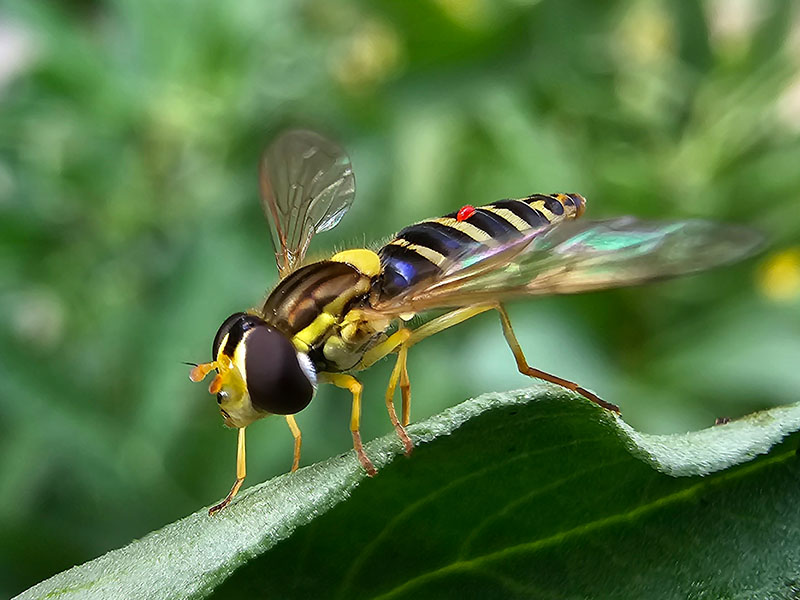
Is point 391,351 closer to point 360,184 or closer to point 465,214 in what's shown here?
point 465,214

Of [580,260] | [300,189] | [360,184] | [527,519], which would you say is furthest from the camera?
[360,184]

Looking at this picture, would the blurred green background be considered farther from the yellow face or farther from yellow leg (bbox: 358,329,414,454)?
the yellow face

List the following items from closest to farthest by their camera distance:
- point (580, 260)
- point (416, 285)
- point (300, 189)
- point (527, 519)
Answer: point (527, 519)
point (580, 260)
point (416, 285)
point (300, 189)

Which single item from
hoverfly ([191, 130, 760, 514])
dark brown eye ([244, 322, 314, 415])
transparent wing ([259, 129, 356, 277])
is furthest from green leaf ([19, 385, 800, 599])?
transparent wing ([259, 129, 356, 277])

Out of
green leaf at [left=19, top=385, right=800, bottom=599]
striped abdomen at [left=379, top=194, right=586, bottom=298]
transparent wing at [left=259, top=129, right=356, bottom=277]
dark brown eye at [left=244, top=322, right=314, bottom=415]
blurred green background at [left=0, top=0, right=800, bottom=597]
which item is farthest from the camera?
blurred green background at [left=0, top=0, right=800, bottom=597]

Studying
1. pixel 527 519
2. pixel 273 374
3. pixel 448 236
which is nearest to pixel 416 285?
pixel 448 236

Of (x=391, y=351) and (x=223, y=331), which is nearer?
(x=223, y=331)

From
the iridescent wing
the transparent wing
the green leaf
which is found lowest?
the green leaf
